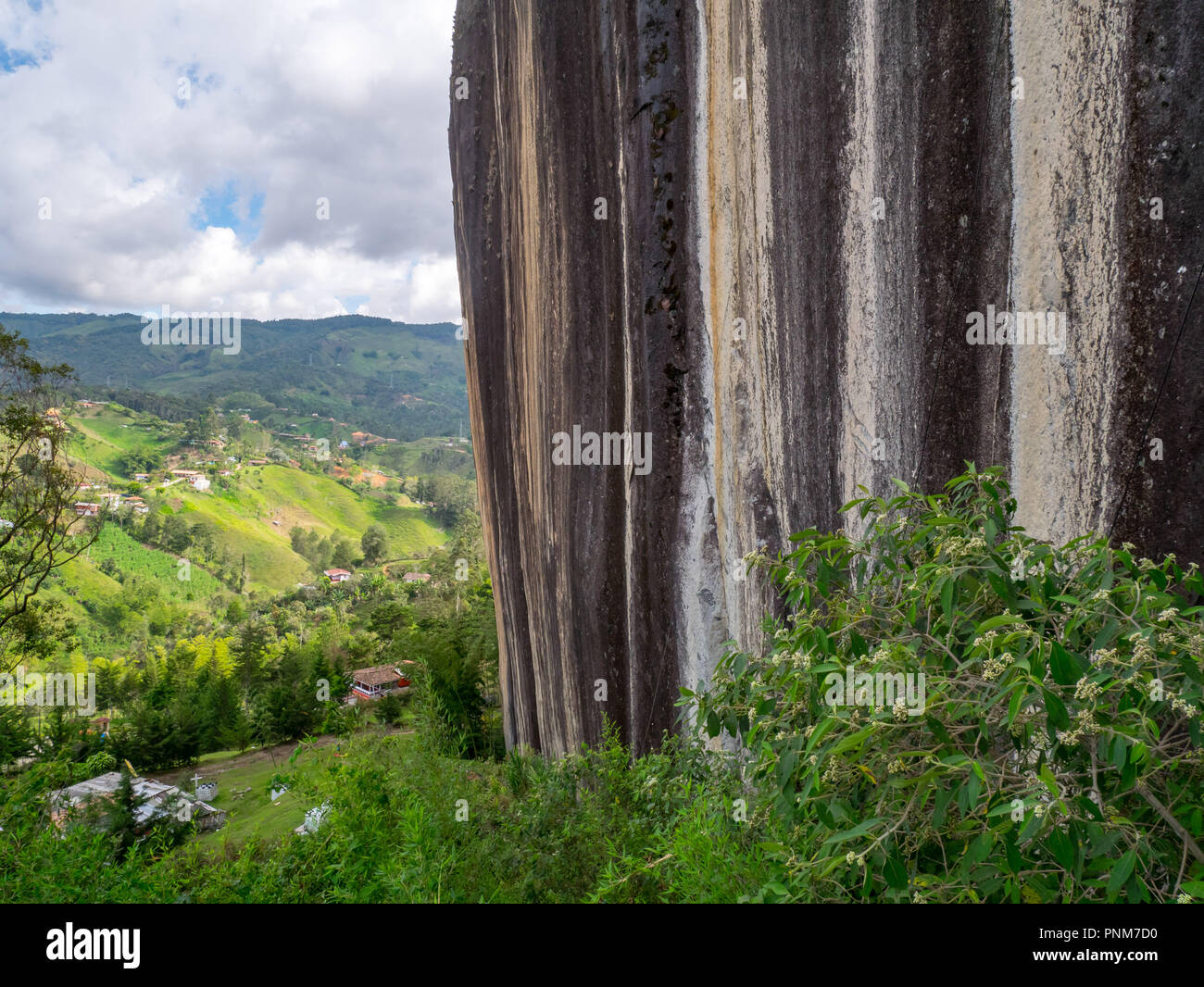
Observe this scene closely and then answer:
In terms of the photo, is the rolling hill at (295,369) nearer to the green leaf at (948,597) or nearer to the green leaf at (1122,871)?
the green leaf at (948,597)

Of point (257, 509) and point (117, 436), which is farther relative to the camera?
point (257, 509)

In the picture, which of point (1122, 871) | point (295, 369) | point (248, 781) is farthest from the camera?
point (295, 369)

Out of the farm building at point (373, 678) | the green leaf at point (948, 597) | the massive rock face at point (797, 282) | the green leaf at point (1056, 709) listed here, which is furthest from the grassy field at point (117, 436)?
the green leaf at point (1056, 709)

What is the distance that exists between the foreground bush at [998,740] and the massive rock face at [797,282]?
1210 mm

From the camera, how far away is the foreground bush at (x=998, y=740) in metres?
1.33

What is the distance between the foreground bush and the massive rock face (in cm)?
121

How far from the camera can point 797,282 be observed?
4.12 m

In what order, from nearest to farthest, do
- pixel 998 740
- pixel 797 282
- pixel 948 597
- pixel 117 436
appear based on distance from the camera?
pixel 948 597 < pixel 998 740 < pixel 797 282 < pixel 117 436

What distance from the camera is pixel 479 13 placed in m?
7.95

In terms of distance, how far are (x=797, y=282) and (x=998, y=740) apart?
9.50ft

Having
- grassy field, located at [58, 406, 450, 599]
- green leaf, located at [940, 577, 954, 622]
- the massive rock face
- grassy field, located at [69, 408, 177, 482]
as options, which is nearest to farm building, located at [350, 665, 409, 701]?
the massive rock face

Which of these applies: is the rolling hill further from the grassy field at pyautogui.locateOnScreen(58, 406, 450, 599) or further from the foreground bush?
the foreground bush

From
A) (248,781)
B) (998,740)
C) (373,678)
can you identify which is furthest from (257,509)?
(998,740)

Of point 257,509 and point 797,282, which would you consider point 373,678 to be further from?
point 257,509
